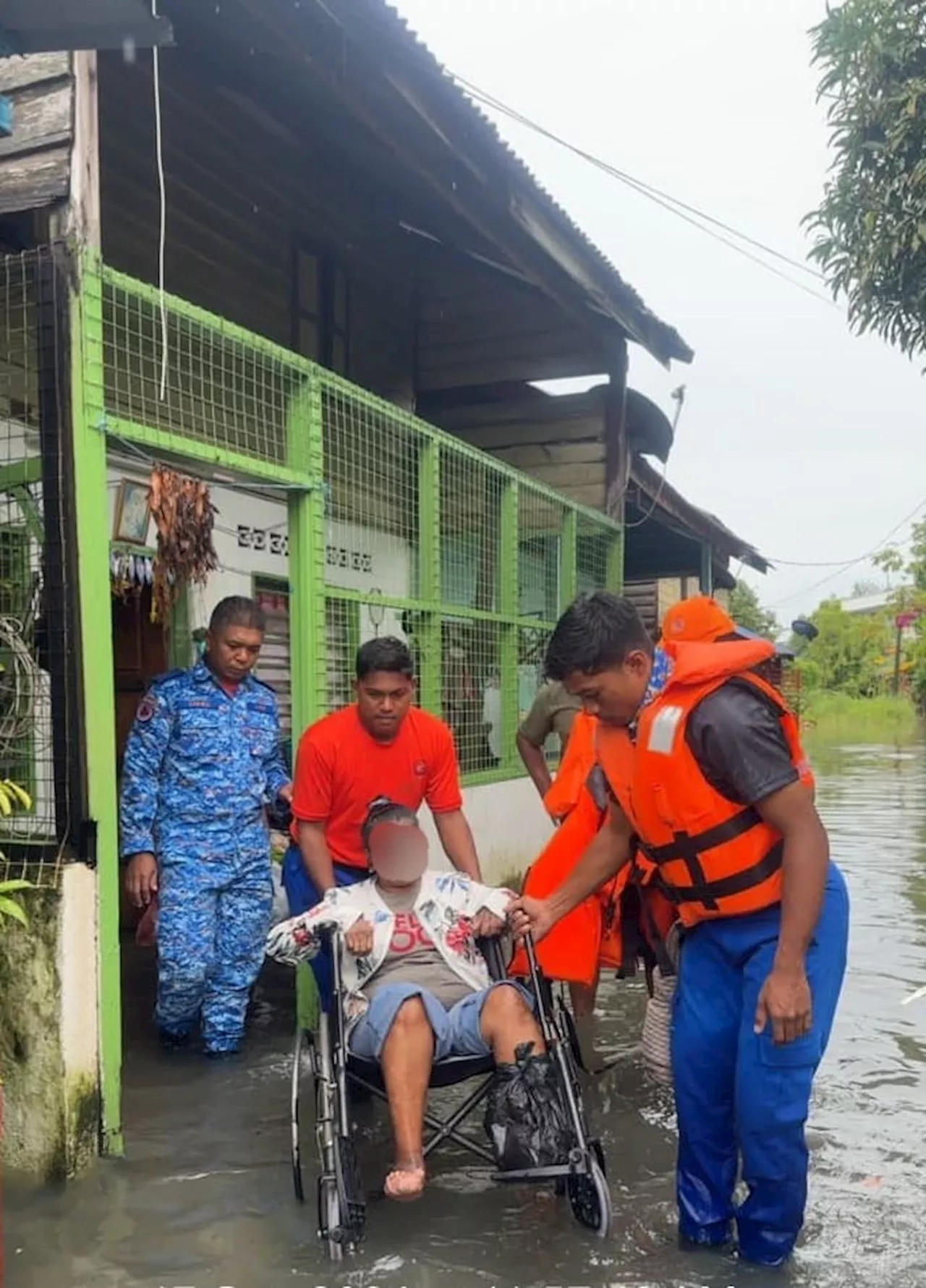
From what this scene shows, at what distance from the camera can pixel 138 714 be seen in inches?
171

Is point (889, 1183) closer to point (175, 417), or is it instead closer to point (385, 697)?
point (385, 697)

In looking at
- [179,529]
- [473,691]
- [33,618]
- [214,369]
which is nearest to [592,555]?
[473,691]

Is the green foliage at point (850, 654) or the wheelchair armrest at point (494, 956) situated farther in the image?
the green foliage at point (850, 654)

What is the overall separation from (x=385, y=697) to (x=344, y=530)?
2865 mm

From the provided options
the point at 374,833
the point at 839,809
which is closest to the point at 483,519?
the point at 374,833

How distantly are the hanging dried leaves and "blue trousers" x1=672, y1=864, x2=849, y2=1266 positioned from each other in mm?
2397

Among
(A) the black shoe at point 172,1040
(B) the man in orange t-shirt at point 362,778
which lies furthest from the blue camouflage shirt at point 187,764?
(A) the black shoe at point 172,1040

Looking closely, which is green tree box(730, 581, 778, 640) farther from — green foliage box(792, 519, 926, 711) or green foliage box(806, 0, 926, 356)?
green foliage box(806, 0, 926, 356)

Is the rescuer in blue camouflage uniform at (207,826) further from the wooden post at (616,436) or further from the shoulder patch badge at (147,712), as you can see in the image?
the wooden post at (616,436)

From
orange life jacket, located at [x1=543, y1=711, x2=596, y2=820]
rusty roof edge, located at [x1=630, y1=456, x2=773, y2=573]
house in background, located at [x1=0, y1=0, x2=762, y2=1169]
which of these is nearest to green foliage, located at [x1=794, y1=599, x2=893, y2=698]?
rusty roof edge, located at [x1=630, y1=456, x2=773, y2=573]

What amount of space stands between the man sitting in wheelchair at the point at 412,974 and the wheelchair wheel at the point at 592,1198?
0.22 metres

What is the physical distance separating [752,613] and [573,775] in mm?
39376

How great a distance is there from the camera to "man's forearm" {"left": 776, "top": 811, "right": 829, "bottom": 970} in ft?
8.56

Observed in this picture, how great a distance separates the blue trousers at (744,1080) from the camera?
106 inches
